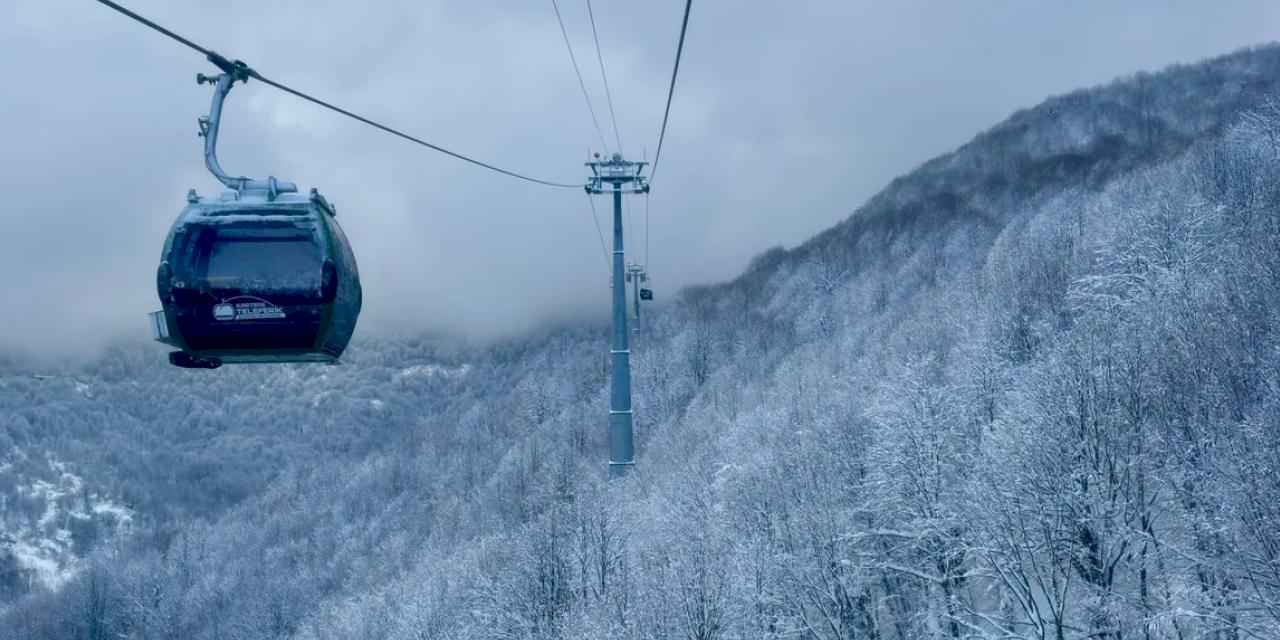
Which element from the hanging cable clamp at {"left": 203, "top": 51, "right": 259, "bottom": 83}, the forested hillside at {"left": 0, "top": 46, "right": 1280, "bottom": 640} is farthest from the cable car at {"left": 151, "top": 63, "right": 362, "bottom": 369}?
the forested hillside at {"left": 0, "top": 46, "right": 1280, "bottom": 640}

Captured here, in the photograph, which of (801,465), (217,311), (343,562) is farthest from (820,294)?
(217,311)

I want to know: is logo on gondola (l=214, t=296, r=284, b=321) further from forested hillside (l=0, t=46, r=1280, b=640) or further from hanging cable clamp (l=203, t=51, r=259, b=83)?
forested hillside (l=0, t=46, r=1280, b=640)

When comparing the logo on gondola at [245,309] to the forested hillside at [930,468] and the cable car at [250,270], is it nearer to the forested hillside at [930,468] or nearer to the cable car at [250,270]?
the cable car at [250,270]

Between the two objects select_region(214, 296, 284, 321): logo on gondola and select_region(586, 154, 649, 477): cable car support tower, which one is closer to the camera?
select_region(214, 296, 284, 321): logo on gondola

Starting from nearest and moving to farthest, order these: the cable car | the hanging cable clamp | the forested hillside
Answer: the hanging cable clamp < the cable car < the forested hillside

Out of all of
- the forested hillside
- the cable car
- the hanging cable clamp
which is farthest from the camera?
the forested hillside

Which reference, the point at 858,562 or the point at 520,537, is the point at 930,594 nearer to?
the point at 858,562

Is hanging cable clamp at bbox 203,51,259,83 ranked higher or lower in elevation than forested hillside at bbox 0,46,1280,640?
higher

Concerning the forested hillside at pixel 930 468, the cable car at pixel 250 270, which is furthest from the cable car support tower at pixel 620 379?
the cable car at pixel 250 270
